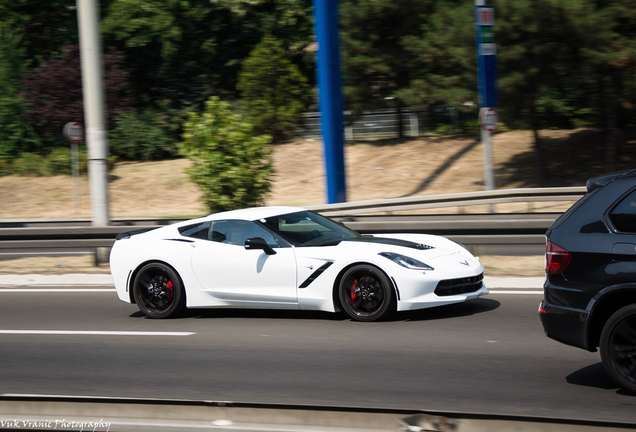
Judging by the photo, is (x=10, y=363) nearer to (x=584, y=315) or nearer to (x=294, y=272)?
(x=294, y=272)

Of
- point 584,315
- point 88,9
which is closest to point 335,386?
point 584,315

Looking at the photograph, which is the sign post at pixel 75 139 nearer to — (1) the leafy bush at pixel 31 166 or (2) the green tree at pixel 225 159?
(1) the leafy bush at pixel 31 166

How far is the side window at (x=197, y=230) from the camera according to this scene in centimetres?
845

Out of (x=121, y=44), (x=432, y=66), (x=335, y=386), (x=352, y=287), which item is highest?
(x=121, y=44)

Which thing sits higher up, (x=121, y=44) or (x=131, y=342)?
(x=121, y=44)

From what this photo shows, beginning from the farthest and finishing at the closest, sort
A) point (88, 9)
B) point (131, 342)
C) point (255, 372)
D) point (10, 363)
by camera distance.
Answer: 1. point (88, 9)
2. point (131, 342)
3. point (10, 363)
4. point (255, 372)

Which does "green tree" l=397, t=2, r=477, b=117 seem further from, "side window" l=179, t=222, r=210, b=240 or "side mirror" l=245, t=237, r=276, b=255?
"side mirror" l=245, t=237, r=276, b=255

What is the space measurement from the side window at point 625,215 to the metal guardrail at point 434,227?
5539 millimetres

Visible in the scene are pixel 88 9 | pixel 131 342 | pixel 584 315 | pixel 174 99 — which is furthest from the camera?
pixel 174 99

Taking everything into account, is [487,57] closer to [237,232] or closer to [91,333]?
[237,232]

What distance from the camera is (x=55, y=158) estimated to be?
27141mm

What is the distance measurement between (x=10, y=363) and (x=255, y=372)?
93.8 inches

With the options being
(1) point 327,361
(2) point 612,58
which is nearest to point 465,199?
(2) point 612,58

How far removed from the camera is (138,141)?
28391mm
